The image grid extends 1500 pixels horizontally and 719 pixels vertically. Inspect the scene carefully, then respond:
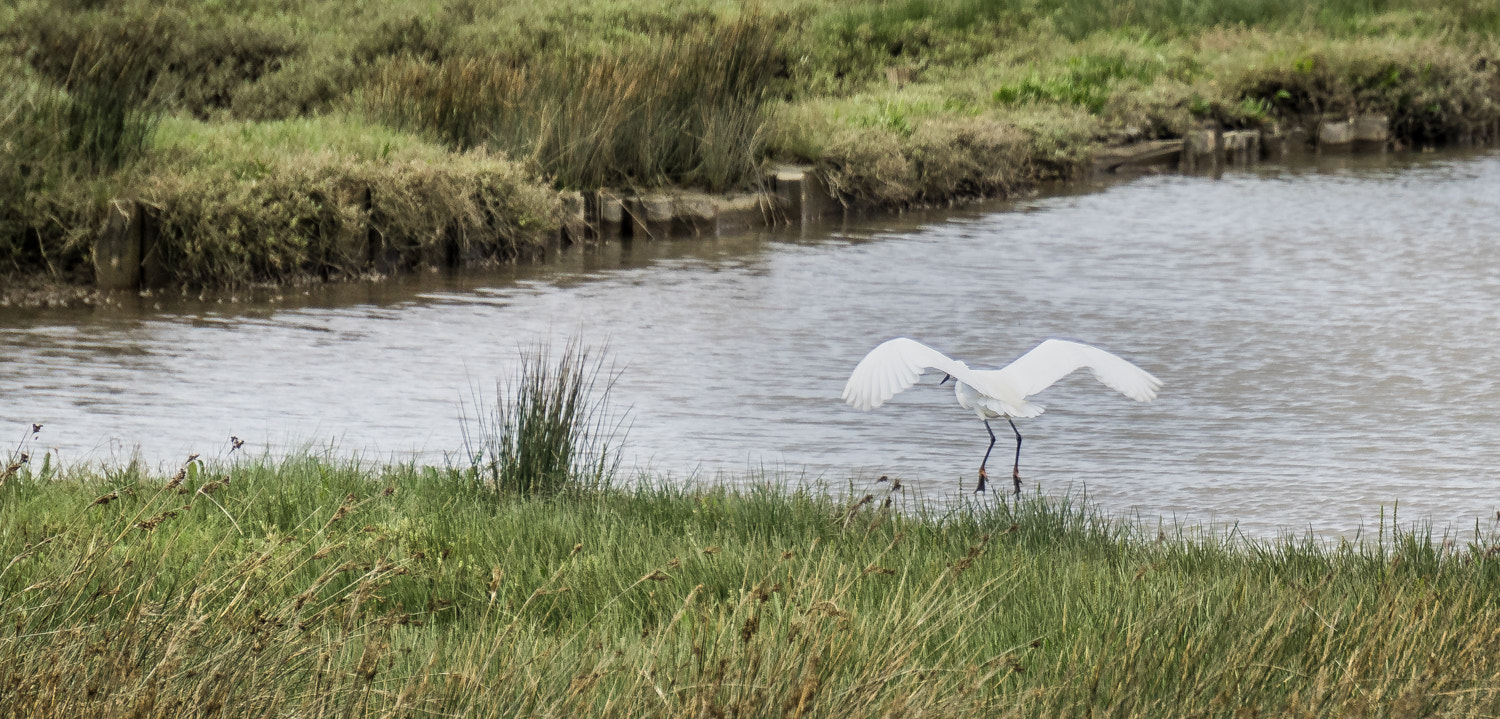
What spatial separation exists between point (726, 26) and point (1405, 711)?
11.0 m

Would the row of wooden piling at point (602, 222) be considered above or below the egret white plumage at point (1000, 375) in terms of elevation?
above

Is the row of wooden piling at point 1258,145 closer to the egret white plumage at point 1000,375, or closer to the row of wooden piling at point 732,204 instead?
the row of wooden piling at point 732,204

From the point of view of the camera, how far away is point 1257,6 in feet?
77.1

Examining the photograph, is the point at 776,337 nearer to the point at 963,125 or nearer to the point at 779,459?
the point at 779,459

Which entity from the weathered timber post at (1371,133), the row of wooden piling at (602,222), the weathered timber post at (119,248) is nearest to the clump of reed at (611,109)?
the row of wooden piling at (602,222)

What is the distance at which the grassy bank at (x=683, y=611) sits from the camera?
8.60ft

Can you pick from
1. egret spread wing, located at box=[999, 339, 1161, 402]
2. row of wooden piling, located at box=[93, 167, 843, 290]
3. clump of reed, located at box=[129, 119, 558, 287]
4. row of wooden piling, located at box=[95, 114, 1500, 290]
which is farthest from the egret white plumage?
row of wooden piling, located at box=[95, 114, 1500, 290]

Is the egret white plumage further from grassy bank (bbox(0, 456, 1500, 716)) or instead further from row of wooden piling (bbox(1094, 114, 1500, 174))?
row of wooden piling (bbox(1094, 114, 1500, 174))

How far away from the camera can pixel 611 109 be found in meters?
11.4

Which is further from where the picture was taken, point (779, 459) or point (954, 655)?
point (779, 459)

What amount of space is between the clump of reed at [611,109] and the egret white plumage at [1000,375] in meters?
6.37

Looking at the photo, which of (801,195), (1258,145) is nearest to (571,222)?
(801,195)

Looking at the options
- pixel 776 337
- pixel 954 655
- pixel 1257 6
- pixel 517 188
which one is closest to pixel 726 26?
pixel 517 188

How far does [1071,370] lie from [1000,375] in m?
0.24
